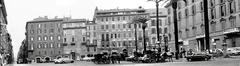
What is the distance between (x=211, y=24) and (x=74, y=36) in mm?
69282

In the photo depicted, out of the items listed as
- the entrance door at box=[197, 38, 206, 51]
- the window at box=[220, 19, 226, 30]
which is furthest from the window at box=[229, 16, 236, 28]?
the entrance door at box=[197, 38, 206, 51]

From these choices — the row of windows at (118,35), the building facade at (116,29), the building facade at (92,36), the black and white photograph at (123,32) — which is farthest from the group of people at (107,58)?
the building facade at (92,36)

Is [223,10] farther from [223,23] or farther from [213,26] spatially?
[213,26]

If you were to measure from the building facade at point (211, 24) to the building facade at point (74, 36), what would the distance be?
49998 mm

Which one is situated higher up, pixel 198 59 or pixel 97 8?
pixel 97 8

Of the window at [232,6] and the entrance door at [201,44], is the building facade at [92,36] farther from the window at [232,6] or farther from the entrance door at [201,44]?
the window at [232,6]

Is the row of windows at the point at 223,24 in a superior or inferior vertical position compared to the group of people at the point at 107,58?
superior

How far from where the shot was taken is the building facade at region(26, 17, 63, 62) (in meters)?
138

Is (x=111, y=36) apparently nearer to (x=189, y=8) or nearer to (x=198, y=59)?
(x=189, y=8)

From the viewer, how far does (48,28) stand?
455ft

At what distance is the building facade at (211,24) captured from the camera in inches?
2264

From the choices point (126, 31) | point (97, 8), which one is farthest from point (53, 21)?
point (126, 31)

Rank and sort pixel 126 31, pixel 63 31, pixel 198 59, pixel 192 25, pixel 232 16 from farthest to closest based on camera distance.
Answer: pixel 63 31
pixel 126 31
pixel 192 25
pixel 232 16
pixel 198 59

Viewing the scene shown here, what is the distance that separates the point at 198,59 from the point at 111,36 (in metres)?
83.9
